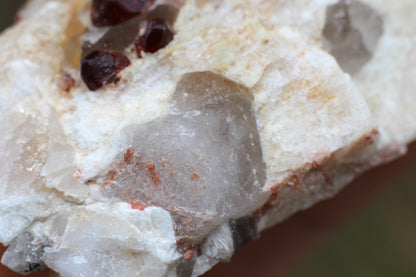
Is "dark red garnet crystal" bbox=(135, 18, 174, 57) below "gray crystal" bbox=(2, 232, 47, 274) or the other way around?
the other way around

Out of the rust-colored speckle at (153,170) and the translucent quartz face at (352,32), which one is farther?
the translucent quartz face at (352,32)

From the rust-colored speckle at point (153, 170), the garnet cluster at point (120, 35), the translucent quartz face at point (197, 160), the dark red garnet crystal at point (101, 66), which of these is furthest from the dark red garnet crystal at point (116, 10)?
the rust-colored speckle at point (153, 170)

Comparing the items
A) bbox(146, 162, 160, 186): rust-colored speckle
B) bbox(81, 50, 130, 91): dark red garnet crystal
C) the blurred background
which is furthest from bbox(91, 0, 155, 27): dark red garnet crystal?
the blurred background

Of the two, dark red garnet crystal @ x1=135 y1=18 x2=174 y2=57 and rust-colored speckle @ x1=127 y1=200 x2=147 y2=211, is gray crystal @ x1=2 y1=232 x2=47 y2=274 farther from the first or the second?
dark red garnet crystal @ x1=135 y1=18 x2=174 y2=57

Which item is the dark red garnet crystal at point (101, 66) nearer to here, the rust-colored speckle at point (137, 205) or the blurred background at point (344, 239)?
the rust-colored speckle at point (137, 205)

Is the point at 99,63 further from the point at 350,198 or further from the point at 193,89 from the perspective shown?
the point at 350,198

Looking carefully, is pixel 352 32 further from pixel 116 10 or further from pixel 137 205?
pixel 137 205

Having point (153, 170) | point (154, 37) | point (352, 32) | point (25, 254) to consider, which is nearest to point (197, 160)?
point (153, 170)
